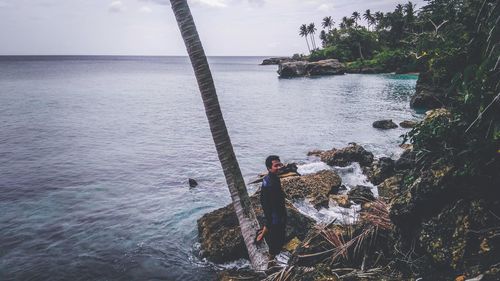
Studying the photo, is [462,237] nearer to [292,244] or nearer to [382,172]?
[292,244]

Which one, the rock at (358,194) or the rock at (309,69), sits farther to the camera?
the rock at (309,69)

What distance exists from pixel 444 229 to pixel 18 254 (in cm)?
1156

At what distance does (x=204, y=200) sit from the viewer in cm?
1479

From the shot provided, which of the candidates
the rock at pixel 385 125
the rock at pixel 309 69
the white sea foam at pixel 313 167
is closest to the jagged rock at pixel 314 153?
the white sea foam at pixel 313 167

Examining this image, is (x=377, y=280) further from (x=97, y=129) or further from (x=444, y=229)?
(x=97, y=129)

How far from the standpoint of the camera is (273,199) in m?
6.30

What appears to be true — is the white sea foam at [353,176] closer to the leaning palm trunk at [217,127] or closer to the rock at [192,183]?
the rock at [192,183]

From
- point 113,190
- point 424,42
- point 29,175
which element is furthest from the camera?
point 29,175

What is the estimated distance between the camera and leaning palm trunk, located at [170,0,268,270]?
563 centimetres

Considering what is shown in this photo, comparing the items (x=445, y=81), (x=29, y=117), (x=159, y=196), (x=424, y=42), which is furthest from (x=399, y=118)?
(x=29, y=117)

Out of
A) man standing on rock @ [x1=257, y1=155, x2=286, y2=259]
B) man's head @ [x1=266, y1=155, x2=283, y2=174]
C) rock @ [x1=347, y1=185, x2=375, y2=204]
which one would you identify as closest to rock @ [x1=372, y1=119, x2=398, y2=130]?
rock @ [x1=347, y1=185, x2=375, y2=204]

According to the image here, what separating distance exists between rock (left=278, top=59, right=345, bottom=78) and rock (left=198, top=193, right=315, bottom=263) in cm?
8176

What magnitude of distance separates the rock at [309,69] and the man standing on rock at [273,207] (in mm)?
85371

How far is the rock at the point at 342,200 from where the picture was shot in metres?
12.8
